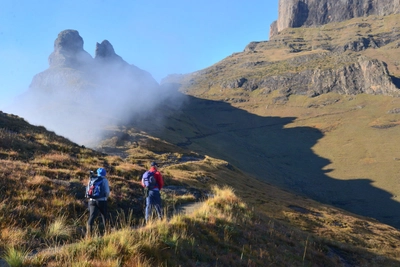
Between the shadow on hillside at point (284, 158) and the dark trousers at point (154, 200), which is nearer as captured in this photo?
the dark trousers at point (154, 200)

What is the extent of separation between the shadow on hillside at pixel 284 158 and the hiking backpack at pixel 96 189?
91460 millimetres

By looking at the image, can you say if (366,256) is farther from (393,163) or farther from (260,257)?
(393,163)

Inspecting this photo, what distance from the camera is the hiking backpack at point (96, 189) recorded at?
33.0 ft

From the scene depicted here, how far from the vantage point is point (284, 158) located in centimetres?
15075

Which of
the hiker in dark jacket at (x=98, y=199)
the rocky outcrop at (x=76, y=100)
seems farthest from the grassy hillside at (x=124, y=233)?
the rocky outcrop at (x=76, y=100)

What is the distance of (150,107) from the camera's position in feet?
577

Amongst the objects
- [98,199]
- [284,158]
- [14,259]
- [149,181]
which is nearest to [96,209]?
[98,199]

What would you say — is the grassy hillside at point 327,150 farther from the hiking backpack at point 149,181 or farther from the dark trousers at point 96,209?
the dark trousers at point 96,209

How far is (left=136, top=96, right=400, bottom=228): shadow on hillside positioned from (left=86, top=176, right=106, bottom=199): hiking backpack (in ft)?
300

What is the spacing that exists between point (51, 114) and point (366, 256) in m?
122

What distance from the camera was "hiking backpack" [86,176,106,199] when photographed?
33.0ft

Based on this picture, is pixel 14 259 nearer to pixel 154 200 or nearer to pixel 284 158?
pixel 154 200

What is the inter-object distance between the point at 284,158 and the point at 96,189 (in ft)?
490

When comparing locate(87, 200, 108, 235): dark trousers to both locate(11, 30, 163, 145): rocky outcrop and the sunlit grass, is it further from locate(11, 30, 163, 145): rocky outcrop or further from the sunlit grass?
locate(11, 30, 163, 145): rocky outcrop
